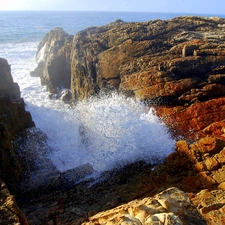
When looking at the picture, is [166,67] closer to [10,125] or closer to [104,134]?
[104,134]

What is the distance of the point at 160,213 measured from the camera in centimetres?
346

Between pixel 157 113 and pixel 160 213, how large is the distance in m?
6.71

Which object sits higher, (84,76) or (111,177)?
(84,76)

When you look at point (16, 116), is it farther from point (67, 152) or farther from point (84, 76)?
point (84, 76)

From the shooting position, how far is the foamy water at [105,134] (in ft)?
28.3

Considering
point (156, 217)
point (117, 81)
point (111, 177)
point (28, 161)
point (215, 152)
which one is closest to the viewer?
point (156, 217)

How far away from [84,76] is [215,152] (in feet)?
A: 28.7

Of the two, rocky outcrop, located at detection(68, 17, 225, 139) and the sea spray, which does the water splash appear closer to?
the sea spray

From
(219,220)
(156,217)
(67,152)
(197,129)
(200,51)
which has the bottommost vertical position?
(67,152)

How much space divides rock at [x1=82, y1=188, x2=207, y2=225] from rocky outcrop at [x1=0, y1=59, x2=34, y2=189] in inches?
165

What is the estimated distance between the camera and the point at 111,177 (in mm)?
7465

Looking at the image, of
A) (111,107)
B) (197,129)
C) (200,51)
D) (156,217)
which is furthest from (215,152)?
(200,51)

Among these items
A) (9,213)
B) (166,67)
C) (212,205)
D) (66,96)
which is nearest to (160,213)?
(212,205)

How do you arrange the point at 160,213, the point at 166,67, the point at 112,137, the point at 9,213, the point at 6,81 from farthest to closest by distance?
1. the point at 6,81
2. the point at 166,67
3. the point at 112,137
4. the point at 9,213
5. the point at 160,213
